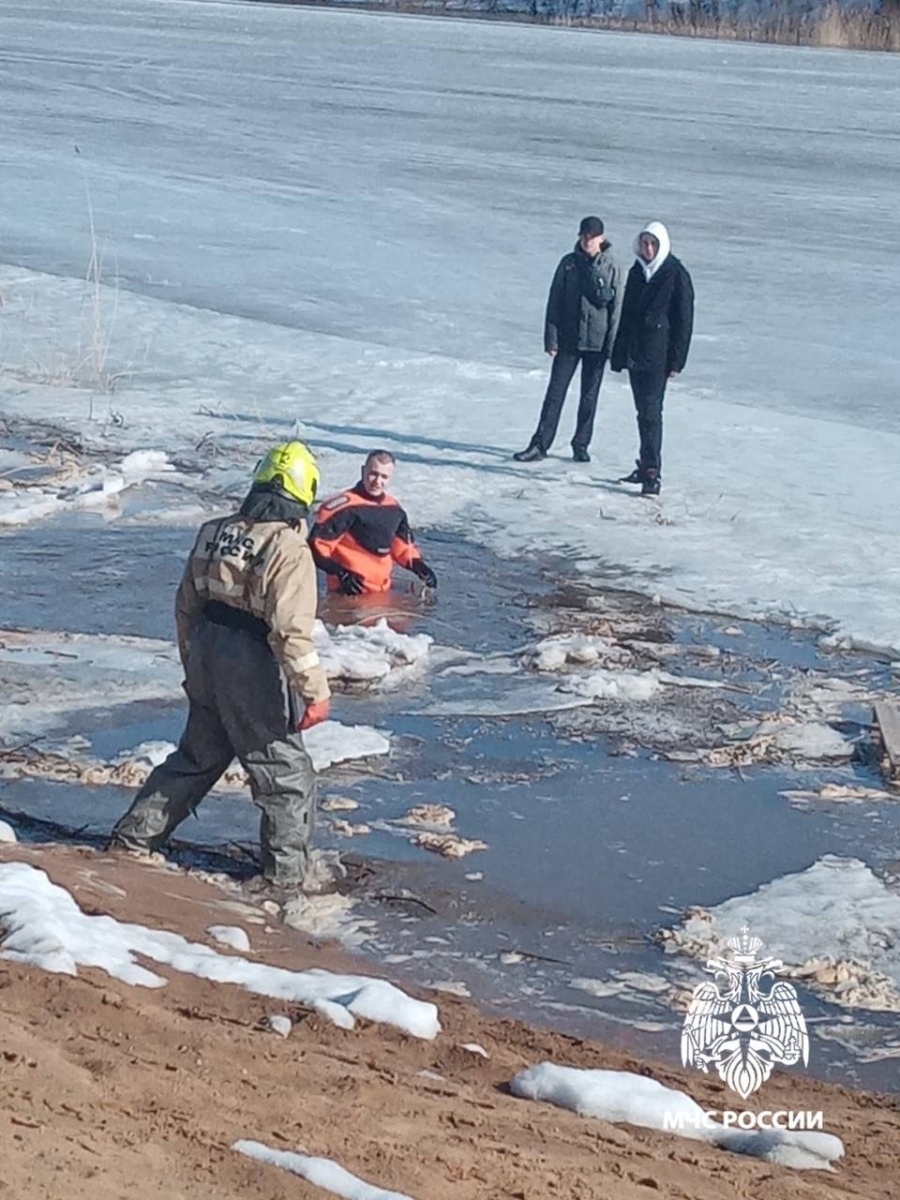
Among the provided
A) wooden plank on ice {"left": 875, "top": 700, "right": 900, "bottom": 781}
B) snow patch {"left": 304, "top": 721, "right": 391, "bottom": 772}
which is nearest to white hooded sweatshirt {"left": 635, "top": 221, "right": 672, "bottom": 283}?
wooden plank on ice {"left": 875, "top": 700, "right": 900, "bottom": 781}

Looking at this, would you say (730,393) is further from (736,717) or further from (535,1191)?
(535,1191)

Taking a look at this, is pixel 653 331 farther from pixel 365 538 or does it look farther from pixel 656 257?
pixel 365 538

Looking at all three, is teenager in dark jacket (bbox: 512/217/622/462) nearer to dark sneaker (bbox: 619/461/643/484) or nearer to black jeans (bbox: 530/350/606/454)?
black jeans (bbox: 530/350/606/454)

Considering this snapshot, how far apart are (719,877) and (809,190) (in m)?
22.3

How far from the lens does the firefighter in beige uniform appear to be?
609 centimetres

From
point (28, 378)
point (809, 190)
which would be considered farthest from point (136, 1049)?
point (809, 190)

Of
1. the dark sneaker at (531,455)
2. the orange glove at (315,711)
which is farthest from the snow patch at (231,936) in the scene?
the dark sneaker at (531,455)

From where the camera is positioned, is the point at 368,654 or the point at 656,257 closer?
the point at 368,654

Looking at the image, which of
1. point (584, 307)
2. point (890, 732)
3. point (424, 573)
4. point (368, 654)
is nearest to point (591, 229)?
point (584, 307)

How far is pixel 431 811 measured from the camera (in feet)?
23.5

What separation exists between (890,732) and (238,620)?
311cm

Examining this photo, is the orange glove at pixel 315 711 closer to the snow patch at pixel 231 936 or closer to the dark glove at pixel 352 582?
the snow patch at pixel 231 936

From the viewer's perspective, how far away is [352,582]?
9875mm

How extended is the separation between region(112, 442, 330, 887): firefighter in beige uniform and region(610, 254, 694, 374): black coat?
633 centimetres
